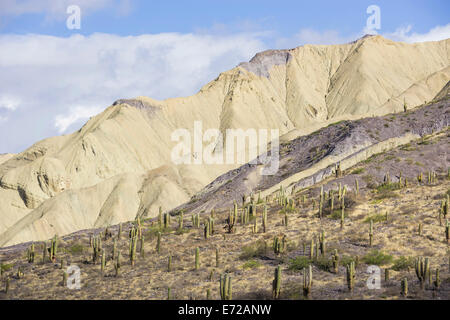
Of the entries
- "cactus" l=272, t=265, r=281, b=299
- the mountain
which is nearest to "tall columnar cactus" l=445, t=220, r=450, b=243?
"cactus" l=272, t=265, r=281, b=299

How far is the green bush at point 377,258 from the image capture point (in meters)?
25.8

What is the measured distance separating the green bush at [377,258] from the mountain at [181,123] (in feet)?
156

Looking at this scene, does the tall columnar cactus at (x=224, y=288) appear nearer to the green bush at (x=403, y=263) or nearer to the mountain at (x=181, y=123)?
the green bush at (x=403, y=263)

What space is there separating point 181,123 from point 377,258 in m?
83.8

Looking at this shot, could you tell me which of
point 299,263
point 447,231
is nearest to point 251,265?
point 299,263

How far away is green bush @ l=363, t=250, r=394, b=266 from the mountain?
1876 inches

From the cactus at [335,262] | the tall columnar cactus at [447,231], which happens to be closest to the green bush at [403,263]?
the cactus at [335,262]

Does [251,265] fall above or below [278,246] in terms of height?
below

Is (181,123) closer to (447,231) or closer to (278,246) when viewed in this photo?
(278,246)

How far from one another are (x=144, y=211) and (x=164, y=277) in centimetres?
5001

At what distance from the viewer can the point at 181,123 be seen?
108 metres

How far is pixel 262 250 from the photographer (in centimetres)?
2945

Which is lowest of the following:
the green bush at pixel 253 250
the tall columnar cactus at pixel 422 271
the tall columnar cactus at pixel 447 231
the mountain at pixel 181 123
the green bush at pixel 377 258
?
the tall columnar cactus at pixel 422 271
